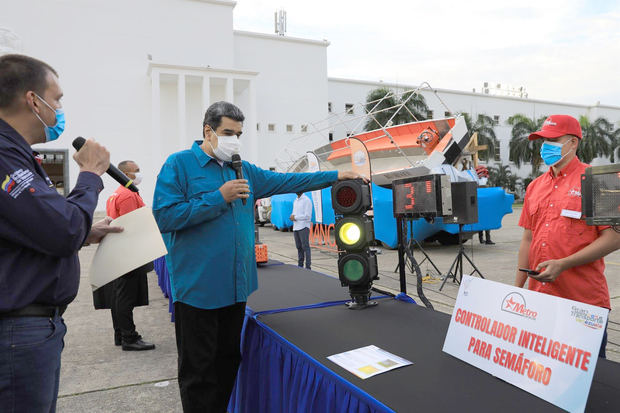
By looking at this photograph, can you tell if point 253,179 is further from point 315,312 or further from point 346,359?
point 346,359

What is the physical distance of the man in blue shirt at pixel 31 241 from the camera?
4.19 ft

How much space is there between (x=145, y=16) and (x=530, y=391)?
31.0 metres

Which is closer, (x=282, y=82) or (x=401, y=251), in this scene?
(x=401, y=251)

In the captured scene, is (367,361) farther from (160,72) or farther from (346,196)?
(160,72)

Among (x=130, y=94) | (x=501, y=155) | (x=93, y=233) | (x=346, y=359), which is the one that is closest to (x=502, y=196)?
(x=346, y=359)

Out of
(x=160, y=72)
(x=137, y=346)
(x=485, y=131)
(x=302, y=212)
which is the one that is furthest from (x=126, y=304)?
(x=485, y=131)

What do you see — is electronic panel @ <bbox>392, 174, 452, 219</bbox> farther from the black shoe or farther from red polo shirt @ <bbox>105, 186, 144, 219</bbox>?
the black shoe

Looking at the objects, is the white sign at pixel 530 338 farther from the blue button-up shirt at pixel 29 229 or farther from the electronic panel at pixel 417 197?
the blue button-up shirt at pixel 29 229

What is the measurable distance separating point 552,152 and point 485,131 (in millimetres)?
38876

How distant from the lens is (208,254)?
2.23 meters

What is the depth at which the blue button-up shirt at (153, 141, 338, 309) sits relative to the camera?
2.17m

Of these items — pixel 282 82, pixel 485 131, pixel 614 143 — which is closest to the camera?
pixel 282 82

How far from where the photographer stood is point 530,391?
155 centimetres

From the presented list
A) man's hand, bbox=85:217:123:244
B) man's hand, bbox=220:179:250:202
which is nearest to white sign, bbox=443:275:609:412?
man's hand, bbox=220:179:250:202
